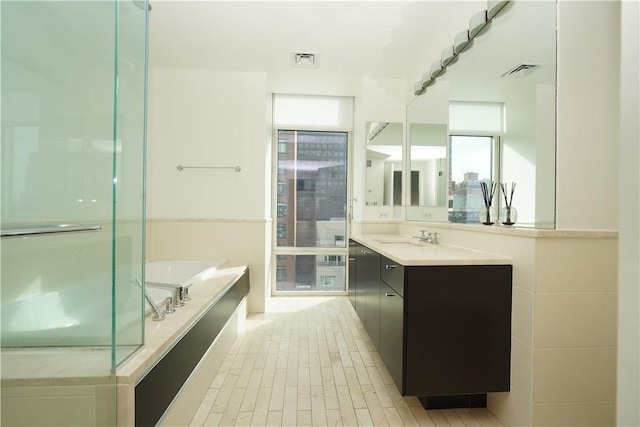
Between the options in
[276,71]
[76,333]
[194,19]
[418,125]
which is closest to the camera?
[76,333]

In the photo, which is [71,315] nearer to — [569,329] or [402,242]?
[569,329]

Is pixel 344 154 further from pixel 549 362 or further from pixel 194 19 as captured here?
pixel 549 362

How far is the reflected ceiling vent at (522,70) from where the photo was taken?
1458mm

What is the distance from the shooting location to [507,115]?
162cm

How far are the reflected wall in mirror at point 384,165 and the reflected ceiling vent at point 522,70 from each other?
60.1 inches

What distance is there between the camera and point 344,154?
385 cm

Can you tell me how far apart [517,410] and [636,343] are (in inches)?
53.1

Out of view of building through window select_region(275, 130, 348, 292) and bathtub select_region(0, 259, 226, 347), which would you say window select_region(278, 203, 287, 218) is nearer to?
view of building through window select_region(275, 130, 348, 292)

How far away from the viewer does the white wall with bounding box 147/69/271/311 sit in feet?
10.1

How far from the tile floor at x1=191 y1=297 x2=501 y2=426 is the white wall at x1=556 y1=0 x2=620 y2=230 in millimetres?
1135

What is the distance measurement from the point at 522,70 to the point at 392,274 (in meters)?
1.23

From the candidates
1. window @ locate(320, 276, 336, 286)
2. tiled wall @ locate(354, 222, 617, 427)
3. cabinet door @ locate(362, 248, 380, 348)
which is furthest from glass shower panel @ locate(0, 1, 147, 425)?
window @ locate(320, 276, 336, 286)

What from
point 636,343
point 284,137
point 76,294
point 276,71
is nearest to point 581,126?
point 636,343

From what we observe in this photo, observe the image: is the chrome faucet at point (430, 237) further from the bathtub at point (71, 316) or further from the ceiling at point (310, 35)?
the bathtub at point (71, 316)
